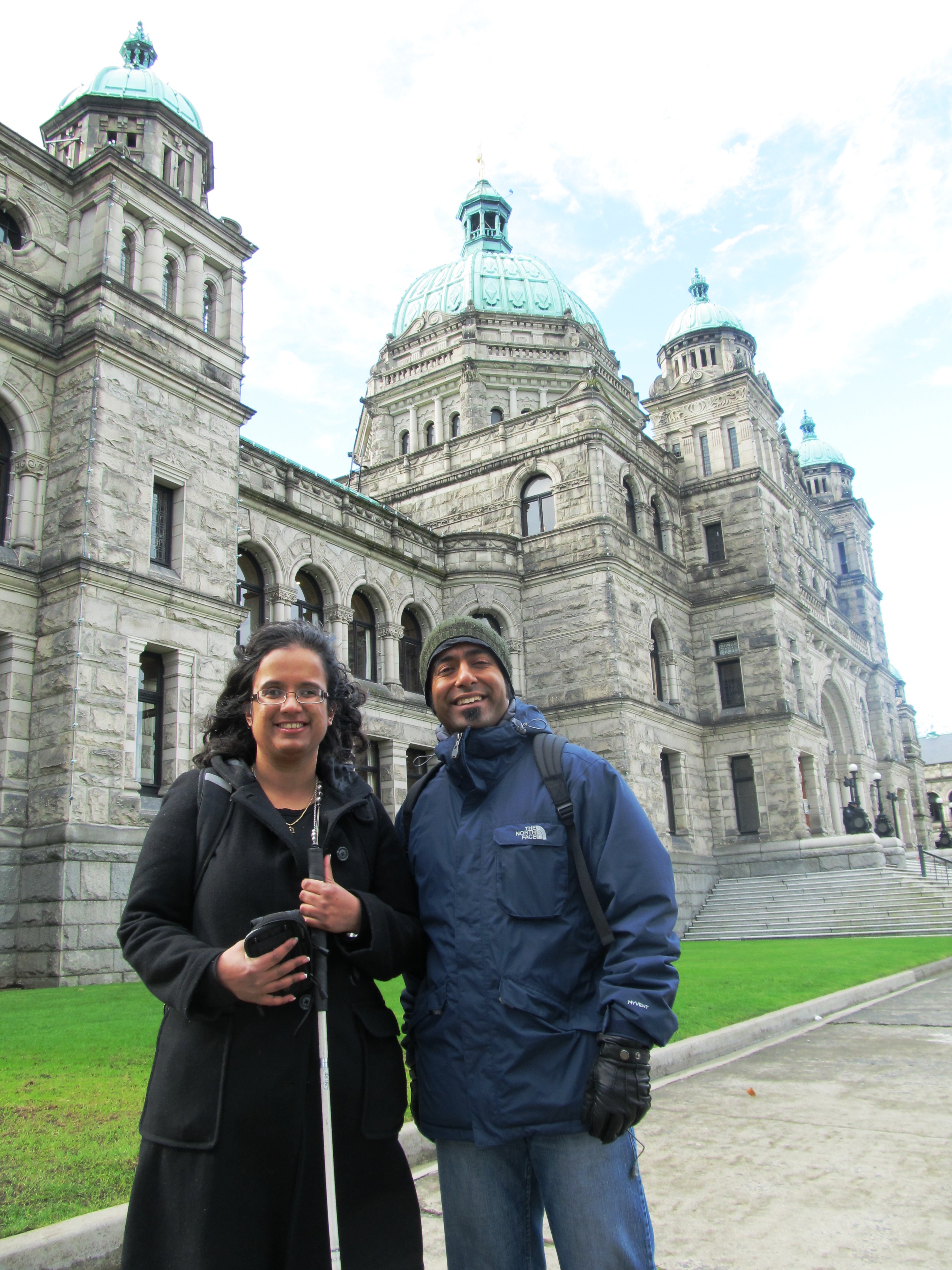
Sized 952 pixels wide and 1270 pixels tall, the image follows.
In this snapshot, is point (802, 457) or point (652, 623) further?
point (802, 457)

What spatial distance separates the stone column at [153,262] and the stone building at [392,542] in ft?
0.20

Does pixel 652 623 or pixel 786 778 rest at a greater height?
pixel 652 623

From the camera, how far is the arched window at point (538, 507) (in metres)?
30.2

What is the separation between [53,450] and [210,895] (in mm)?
15994

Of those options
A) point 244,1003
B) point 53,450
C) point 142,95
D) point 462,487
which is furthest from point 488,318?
point 244,1003

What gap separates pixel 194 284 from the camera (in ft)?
62.7

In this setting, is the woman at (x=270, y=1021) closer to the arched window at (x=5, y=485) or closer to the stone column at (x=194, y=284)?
the arched window at (x=5, y=485)

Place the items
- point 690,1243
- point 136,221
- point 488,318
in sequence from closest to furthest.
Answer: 1. point 690,1243
2. point 136,221
3. point 488,318

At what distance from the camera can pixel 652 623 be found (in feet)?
103

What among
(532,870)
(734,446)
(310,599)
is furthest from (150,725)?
(734,446)

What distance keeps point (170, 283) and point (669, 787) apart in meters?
20.6

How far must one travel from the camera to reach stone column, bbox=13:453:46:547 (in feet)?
53.4

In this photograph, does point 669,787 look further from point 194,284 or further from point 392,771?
point 194,284

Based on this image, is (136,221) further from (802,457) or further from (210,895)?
(802,457)
